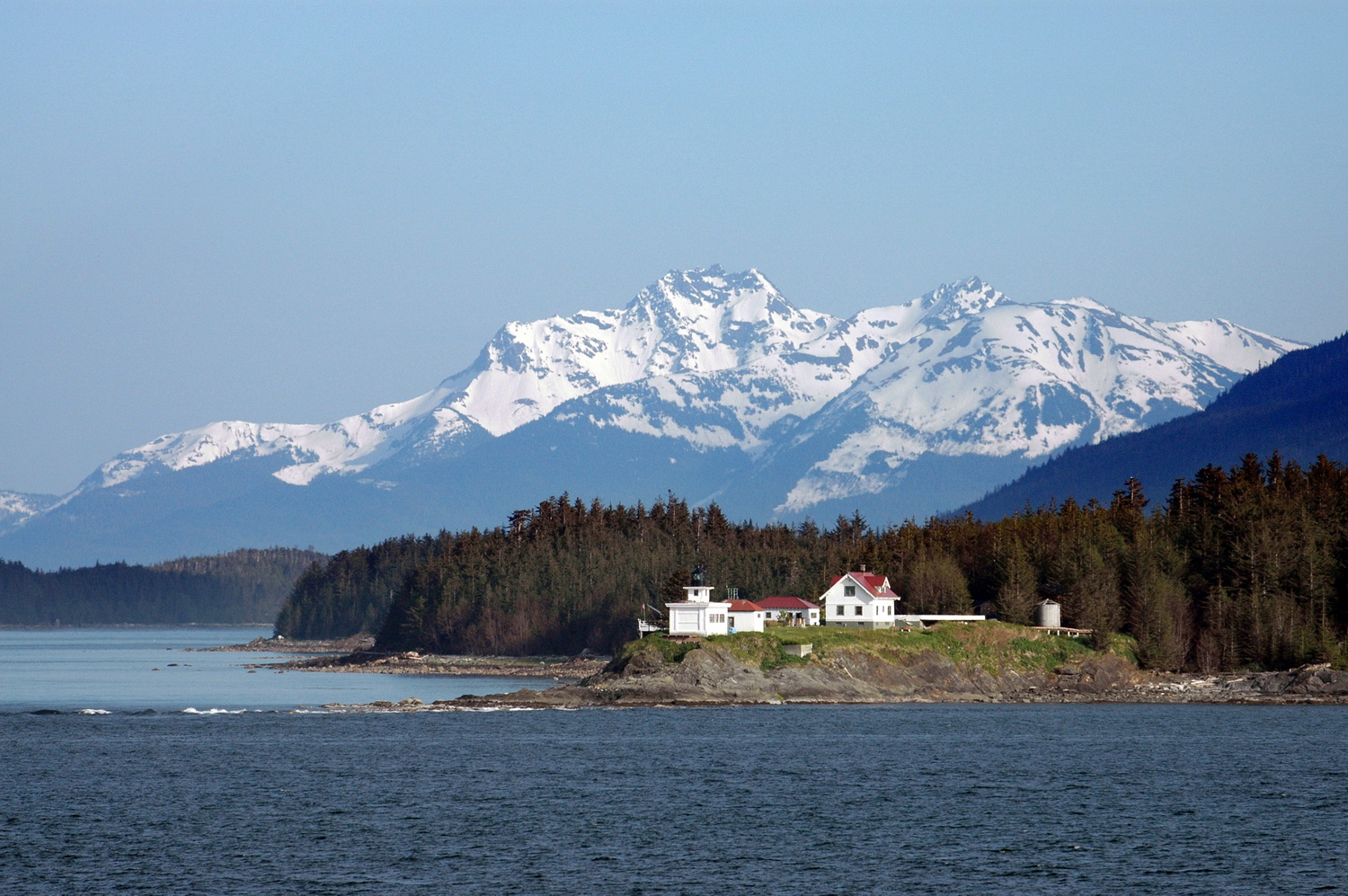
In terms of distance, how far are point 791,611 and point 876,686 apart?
15.6m

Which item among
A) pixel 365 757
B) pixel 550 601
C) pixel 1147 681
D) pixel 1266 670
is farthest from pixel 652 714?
pixel 550 601

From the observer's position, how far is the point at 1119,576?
5413 inches

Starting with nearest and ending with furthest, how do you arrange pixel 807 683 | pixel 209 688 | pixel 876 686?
pixel 807 683
pixel 876 686
pixel 209 688

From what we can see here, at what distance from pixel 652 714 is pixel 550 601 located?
8041 cm

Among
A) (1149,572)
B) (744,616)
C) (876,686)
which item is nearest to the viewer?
(876,686)

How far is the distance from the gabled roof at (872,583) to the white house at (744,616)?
848 centimetres

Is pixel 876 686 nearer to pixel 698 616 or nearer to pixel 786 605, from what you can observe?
pixel 698 616

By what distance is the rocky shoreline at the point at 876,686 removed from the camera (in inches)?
4685

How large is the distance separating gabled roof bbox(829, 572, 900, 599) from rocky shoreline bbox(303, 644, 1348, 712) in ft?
29.0

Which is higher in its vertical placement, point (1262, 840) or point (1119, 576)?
point (1119, 576)

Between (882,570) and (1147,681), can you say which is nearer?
(1147,681)

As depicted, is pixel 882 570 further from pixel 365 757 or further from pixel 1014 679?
pixel 365 757

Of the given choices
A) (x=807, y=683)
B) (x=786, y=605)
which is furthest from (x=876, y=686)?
(x=786, y=605)

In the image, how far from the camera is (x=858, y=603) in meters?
132
